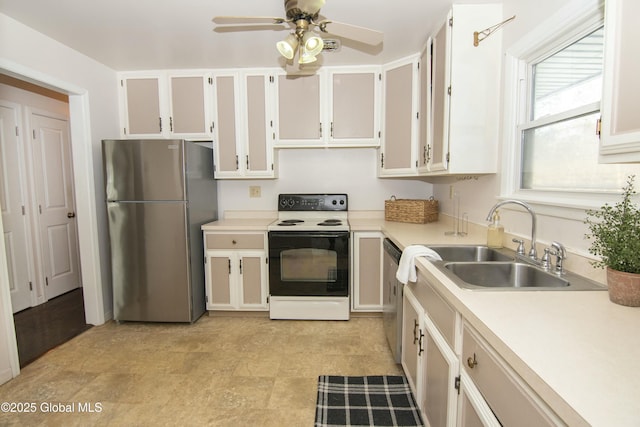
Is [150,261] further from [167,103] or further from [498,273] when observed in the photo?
[498,273]

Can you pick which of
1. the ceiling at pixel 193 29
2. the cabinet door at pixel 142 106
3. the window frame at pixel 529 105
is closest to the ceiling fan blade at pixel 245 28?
the ceiling at pixel 193 29

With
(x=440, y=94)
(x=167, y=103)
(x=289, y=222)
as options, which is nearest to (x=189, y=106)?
(x=167, y=103)

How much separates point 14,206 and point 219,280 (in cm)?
213

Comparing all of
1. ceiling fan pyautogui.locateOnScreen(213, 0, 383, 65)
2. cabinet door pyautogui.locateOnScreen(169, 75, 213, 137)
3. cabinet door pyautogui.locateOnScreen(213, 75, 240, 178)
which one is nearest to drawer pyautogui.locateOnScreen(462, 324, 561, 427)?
ceiling fan pyautogui.locateOnScreen(213, 0, 383, 65)

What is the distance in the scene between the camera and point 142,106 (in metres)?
3.01

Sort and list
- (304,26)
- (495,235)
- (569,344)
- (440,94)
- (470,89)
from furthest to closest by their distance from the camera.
→ (440,94) → (470,89) → (495,235) → (304,26) → (569,344)

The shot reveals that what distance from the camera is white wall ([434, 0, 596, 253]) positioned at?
4.45 feet

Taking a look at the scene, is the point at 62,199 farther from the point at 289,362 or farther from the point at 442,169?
the point at 442,169

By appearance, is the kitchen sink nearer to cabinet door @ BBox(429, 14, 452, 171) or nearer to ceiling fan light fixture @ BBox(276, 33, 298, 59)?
cabinet door @ BBox(429, 14, 452, 171)

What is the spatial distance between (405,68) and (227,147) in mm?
1760

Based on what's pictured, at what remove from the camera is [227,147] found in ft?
9.88

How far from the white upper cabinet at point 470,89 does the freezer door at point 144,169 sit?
206 cm

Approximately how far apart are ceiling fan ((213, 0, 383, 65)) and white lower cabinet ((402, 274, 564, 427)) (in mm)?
1243

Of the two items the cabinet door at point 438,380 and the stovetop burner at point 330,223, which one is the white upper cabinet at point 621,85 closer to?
the cabinet door at point 438,380
